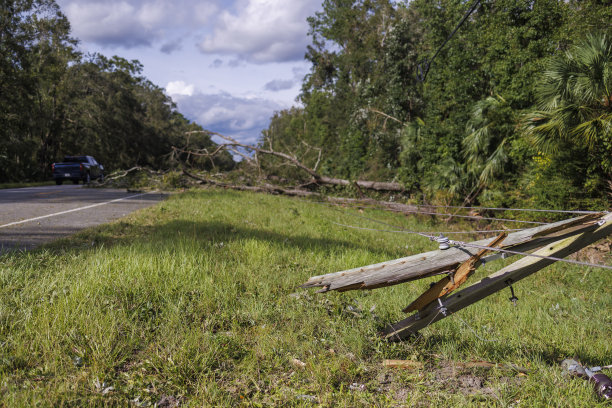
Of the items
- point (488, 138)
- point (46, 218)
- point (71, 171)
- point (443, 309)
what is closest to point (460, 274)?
point (443, 309)

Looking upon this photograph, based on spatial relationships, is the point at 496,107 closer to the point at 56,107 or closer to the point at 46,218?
the point at 46,218

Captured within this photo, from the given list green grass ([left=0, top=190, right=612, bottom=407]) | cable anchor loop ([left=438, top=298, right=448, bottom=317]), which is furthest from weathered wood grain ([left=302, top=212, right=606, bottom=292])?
green grass ([left=0, top=190, right=612, bottom=407])

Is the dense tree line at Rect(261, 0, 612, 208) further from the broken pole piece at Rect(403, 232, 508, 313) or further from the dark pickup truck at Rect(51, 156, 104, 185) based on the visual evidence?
the dark pickup truck at Rect(51, 156, 104, 185)

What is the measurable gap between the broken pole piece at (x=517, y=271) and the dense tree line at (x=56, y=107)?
2066cm

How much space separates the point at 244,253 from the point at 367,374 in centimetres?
307

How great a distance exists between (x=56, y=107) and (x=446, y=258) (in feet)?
120

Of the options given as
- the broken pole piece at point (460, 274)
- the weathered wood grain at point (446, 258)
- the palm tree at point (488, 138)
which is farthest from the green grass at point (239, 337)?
the palm tree at point (488, 138)

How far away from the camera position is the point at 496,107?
13.7m

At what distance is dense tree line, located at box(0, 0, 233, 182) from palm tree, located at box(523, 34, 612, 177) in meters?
17.4

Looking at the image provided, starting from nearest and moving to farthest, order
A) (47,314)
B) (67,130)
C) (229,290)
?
1. (47,314)
2. (229,290)
3. (67,130)

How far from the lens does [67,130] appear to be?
104 ft

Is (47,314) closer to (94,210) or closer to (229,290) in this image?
(229,290)

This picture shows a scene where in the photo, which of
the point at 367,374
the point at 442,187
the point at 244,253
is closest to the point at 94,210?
the point at 244,253

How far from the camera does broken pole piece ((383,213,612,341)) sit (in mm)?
2260
